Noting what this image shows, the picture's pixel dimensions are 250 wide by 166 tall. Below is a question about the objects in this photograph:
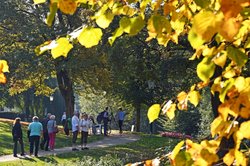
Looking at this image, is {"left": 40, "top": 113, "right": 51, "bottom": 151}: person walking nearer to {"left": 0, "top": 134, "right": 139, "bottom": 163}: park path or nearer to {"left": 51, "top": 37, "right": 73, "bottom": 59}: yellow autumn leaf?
{"left": 0, "top": 134, "right": 139, "bottom": 163}: park path

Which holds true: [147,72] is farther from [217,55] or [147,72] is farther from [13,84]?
[217,55]

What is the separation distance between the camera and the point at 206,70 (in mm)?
2186

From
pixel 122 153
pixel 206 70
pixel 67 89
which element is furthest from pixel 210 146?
pixel 67 89

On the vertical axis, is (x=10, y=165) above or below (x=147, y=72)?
below

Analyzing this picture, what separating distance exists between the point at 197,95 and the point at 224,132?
49cm

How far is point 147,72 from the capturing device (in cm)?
2288

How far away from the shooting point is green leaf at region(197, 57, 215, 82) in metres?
2.17

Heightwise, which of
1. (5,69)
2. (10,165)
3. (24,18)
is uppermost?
(24,18)

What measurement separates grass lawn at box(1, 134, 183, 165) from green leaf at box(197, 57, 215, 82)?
430 inches

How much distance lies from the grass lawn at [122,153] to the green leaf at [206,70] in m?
10.9

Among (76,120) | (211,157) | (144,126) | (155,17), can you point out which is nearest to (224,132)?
(211,157)

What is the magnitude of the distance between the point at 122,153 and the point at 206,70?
58.5 feet

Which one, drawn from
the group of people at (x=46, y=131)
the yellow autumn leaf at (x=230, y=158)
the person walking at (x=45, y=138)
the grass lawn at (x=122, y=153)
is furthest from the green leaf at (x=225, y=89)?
the person walking at (x=45, y=138)

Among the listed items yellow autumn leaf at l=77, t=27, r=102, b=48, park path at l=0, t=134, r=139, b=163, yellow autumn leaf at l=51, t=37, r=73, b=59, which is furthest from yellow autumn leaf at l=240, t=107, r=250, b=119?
park path at l=0, t=134, r=139, b=163
